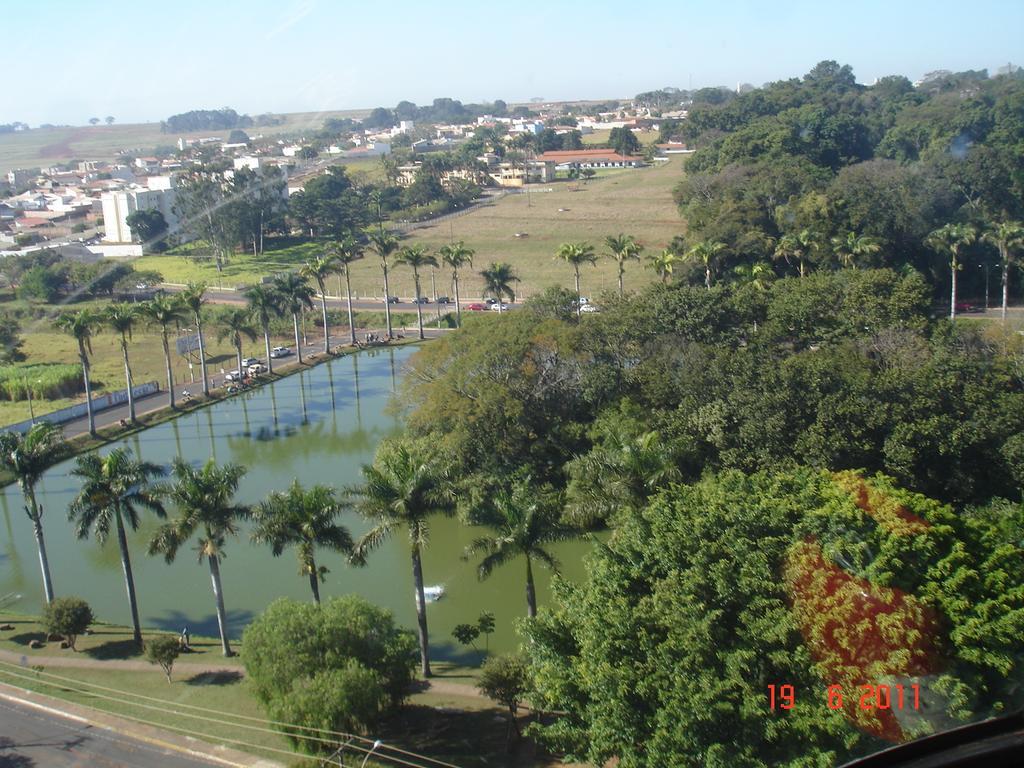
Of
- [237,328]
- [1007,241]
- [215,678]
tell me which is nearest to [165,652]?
[215,678]

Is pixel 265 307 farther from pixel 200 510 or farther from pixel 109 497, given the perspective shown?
pixel 200 510

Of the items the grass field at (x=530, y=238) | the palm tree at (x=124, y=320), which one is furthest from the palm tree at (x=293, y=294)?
the grass field at (x=530, y=238)

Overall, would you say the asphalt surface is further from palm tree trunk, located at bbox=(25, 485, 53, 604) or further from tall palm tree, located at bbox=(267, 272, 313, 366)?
tall palm tree, located at bbox=(267, 272, 313, 366)

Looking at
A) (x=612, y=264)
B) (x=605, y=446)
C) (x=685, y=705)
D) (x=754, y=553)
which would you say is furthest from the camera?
(x=612, y=264)

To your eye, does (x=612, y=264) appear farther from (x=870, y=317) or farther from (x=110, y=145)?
(x=110, y=145)

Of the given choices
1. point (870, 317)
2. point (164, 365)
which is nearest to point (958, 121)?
point (870, 317)
